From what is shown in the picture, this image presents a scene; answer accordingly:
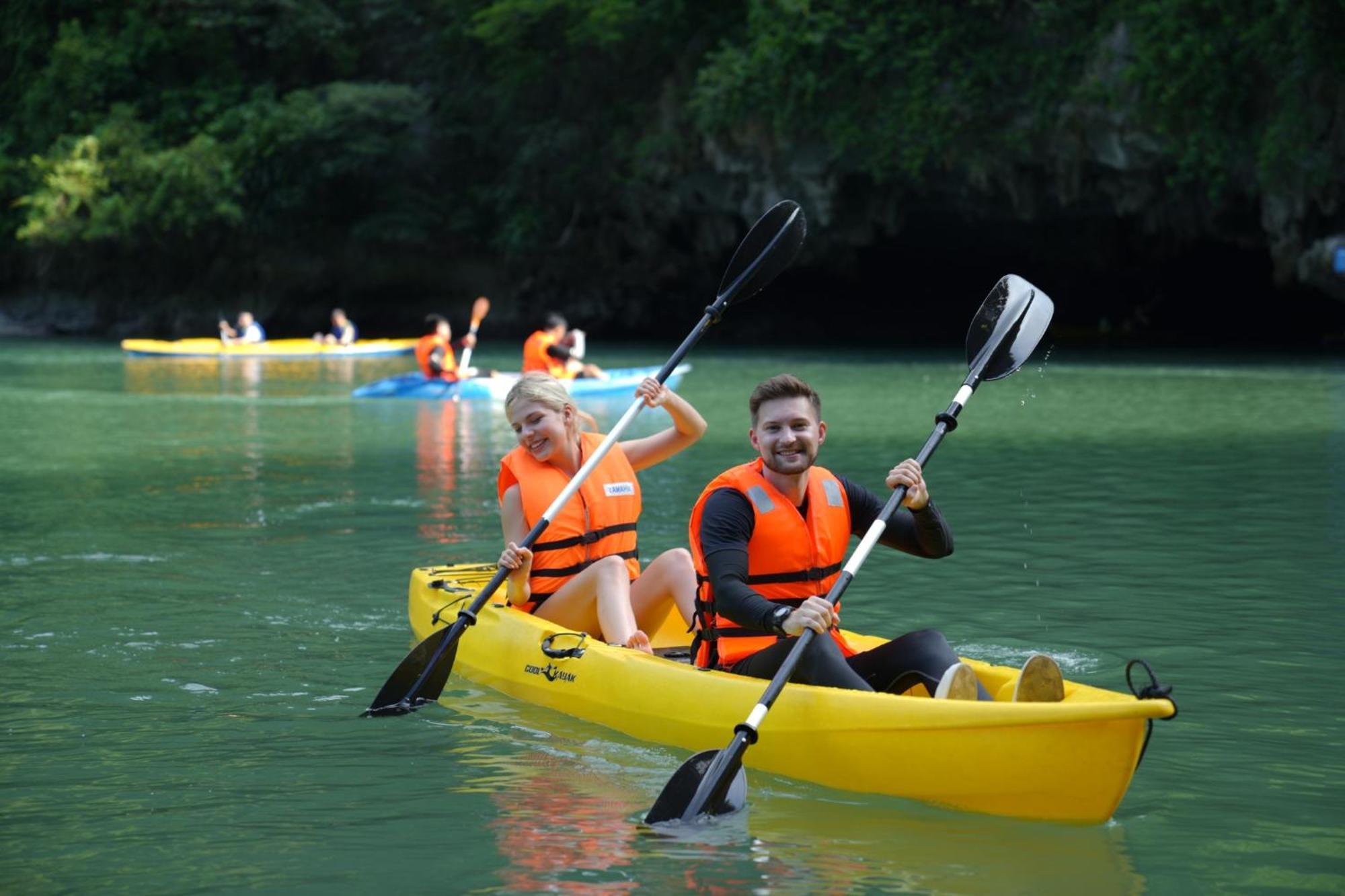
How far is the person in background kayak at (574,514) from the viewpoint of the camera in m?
5.75

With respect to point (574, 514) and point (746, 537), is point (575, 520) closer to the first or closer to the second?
point (574, 514)

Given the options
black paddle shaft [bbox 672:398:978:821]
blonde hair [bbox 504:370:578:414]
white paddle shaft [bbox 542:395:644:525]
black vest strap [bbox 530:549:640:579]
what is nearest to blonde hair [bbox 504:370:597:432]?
blonde hair [bbox 504:370:578:414]

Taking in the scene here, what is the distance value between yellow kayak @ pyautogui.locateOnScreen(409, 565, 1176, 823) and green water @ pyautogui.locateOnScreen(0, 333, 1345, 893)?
66 millimetres

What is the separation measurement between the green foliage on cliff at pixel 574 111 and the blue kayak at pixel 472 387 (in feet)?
25.5

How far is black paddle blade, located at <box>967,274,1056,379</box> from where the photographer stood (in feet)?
18.5

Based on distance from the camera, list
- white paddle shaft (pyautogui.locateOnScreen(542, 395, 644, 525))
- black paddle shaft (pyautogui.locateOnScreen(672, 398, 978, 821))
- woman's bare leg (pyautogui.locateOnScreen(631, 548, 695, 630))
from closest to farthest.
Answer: black paddle shaft (pyautogui.locateOnScreen(672, 398, 978, 821))
woman's bare leg (pyautogui.locateOnScreen(631, 548, 695, 630))
white paddle shaft (pyautogui.locateOnScreen(542, 395, 644, 525))

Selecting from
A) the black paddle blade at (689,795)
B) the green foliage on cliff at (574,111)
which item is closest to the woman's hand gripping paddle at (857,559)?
the black paddle blade at (689,795)

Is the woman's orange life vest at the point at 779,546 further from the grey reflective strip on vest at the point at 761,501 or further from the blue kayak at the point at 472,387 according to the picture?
the blue kayak at the point at 472,387

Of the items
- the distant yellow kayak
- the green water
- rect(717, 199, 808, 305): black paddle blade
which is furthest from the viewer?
the distant yellow kayak

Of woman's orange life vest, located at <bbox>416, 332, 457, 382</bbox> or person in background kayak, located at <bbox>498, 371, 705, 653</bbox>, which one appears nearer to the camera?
person in background kayak, located at <bbox>498, 371, 705, 653</bbox>

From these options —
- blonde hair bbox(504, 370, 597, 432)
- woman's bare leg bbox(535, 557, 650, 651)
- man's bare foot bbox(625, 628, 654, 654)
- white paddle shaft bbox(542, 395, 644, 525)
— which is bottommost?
man's bare foot bbox(625, 628, 654, 654)

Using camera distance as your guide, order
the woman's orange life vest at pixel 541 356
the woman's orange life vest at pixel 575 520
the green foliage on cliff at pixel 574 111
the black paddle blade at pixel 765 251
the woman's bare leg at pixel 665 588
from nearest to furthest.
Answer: the woman's bare leg at pixel 665 588 → the woman's orange life vest at pixel 575 520 → the black paddle blade at pixel 765 251 → the woman's orange life vest at pixel 541 356 → the green foliage on cliff at pixel 574 111

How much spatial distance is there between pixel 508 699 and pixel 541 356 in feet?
38.2

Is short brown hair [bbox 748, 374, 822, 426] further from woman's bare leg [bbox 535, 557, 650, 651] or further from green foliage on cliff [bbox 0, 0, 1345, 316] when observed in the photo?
green foliage on cliff [bbox 0, 0, 1345, 316]
